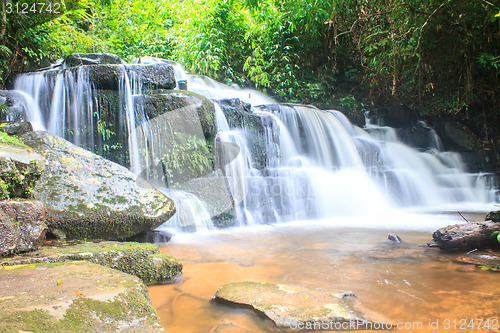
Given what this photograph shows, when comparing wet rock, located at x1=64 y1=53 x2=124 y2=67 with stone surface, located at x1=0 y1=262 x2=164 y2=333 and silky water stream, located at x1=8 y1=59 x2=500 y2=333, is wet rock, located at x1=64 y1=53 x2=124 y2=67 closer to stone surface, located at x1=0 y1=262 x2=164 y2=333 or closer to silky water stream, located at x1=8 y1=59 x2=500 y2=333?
silky water stream, located at x1=8 y1=59 x2=500 y2=333

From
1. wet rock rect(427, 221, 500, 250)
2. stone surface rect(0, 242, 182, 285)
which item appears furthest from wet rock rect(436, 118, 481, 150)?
stone surface rect(0, 242, 182, 285)

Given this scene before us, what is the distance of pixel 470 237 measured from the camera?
365 centimetres

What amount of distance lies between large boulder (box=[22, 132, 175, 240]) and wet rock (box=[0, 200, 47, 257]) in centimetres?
75

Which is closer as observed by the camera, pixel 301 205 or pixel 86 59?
pixel 301 205

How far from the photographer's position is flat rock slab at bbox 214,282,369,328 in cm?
205

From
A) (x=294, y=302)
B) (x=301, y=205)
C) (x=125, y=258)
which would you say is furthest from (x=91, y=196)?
(x=301, y=205)

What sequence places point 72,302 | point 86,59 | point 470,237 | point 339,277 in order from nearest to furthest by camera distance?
point 72,302 < point 339,277 < point 470,237 < point 86,59

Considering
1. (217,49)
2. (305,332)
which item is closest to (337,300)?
(305,332)

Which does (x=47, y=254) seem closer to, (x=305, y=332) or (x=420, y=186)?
(x=305, y=332)

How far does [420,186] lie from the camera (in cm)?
912

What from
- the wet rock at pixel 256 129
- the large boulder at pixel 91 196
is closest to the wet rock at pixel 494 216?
the large boulder at pixel 91 196

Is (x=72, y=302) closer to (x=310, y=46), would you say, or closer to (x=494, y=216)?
(x=494, y=216)

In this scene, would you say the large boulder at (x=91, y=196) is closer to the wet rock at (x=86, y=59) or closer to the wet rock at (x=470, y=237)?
the wet rock at (x=470, y=237)

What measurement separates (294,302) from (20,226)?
7.00 ft
